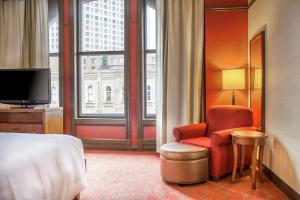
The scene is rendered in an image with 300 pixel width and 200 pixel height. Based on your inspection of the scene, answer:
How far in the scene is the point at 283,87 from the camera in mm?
2857

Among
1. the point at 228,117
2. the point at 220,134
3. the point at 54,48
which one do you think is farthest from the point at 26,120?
the point at 228,117

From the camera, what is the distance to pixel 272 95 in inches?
125

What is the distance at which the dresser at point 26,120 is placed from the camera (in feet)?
13.4

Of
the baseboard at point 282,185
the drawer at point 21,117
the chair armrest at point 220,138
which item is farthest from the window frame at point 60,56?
the baseboard at point 282,185

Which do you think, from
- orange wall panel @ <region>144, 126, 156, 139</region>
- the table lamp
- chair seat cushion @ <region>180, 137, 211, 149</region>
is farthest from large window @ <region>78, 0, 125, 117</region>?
the table lamp

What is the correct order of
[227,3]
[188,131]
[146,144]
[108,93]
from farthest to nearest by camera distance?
[108,93], [146,144], [227,3], [188,131]

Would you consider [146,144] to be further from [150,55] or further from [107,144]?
[150,55]

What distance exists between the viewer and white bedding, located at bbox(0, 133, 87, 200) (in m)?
1.58

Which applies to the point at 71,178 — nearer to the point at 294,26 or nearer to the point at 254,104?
the point at 294,26

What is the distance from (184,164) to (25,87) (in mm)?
2908

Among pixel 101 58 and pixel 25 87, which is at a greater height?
pixel 101 58

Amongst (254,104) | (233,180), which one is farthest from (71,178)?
(254,104)

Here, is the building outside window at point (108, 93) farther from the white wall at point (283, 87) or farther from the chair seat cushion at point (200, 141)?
the white wall at point (283, 87)

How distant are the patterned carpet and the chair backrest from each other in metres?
0.70
